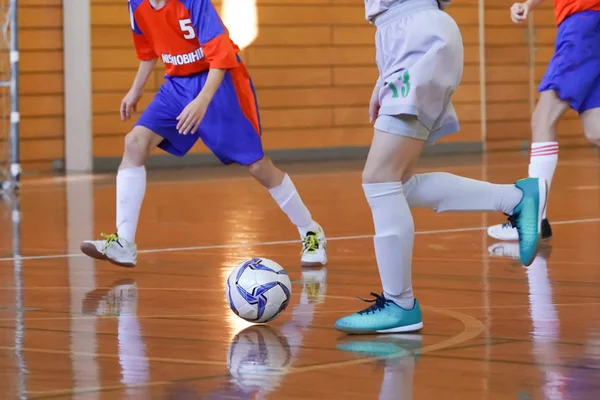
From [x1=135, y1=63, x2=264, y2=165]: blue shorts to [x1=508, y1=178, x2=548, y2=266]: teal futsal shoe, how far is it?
161 centimetres

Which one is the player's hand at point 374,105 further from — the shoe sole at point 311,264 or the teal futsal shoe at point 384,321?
the shoe sole at point 311,264

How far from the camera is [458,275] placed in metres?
4.69

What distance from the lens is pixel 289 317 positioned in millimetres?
3799

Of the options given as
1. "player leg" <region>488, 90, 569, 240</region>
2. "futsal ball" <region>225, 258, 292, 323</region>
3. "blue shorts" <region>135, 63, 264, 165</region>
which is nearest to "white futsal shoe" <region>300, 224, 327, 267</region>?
"blue shorts" <region>135, 63, 264, 165</region>

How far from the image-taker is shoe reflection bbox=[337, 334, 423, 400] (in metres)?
2.73

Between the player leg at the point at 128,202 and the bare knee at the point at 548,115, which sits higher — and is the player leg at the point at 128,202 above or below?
below

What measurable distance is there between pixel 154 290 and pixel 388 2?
4.87ft

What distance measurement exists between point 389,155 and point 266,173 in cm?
181

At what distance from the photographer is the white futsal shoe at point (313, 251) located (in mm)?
5070

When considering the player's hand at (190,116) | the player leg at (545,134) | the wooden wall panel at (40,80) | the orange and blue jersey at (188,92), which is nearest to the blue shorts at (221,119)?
the orange and blue jersey at (188,92)

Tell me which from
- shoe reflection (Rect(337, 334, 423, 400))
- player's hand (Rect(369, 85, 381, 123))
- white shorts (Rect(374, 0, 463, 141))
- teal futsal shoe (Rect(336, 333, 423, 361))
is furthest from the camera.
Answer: player's hand (Rect(369, 85, 381, 123))

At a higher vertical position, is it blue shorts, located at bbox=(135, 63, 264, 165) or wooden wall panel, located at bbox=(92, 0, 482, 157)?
wooden wall panel, located at bbox=(92, 0, 482, 157)

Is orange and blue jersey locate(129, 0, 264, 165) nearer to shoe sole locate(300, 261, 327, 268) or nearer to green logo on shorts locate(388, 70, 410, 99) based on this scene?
shoe sole locate(300, 261, 327, 268)

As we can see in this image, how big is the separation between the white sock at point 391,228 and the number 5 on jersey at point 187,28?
5.48 feet
